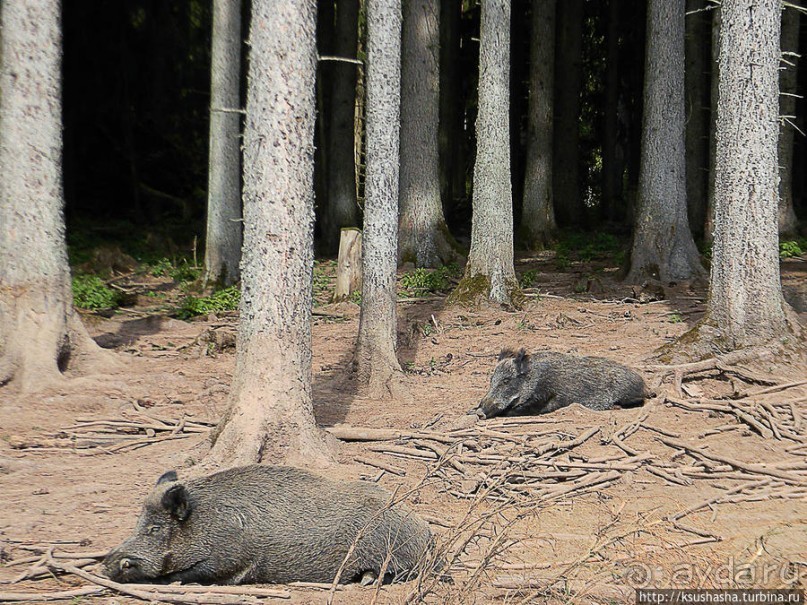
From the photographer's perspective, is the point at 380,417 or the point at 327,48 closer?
the point at 380,417

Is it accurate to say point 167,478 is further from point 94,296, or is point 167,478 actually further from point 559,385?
point 94,296

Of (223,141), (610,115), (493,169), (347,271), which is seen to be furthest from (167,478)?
(610,115)

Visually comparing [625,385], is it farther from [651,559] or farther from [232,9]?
[232,9]

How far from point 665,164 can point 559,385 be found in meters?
7.88

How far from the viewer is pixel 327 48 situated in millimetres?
25938

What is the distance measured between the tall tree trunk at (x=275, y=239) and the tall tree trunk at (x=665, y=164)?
9980 millimetres

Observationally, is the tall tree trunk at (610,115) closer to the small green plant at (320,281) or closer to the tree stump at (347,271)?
the small green plant at (320,281)

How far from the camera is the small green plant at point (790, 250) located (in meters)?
20.4

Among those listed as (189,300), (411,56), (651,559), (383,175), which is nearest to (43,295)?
(383,175)

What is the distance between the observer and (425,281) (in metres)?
17.1

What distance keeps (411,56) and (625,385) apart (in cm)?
1101

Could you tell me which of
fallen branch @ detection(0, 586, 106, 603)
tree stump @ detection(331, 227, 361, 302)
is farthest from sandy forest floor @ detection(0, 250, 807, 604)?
tree stump @ detection(331, 227, 361, 302)

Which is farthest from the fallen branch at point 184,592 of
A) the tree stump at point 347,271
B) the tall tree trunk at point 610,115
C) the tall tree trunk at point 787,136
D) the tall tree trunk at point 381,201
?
the tall tree trunk at point 610,115

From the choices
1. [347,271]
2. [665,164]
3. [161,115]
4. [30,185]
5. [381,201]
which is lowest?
[347,271]
